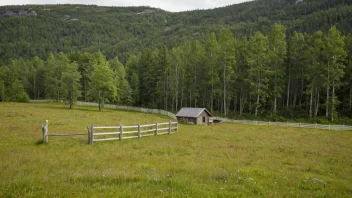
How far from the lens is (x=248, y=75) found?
5897cm

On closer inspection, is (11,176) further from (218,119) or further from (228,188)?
(218,119)

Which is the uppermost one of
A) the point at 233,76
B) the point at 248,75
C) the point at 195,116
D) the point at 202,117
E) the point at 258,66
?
the point at 258,66

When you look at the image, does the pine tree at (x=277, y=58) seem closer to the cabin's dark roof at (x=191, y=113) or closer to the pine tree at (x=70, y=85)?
the cabin's dark roof at (x=191, y=113)

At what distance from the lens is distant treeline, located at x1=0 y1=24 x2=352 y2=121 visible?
52281 mm

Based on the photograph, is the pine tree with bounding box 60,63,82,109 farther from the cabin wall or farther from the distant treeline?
the cabin wall

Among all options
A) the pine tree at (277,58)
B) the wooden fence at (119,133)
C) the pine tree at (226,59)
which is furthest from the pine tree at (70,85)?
the pine tree at (277,58)

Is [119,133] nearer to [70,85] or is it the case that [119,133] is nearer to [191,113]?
[191,113]

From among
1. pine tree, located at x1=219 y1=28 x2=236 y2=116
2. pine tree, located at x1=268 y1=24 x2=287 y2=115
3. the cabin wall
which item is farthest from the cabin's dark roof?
pine tree, located at x1=268 y1=24 x2=287 y2=115

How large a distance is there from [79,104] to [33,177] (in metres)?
68.0

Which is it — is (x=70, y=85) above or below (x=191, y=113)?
above

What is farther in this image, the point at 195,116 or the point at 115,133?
the point at 195,116

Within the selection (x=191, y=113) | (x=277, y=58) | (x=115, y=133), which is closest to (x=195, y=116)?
(x=191, y=113)

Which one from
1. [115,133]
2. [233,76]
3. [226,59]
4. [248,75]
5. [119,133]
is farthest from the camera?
[233,76]

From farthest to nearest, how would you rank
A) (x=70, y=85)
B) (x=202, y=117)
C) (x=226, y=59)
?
1. (x=70, y=85)
2. (x=226, y=59)
3. (x=202, y=117)
